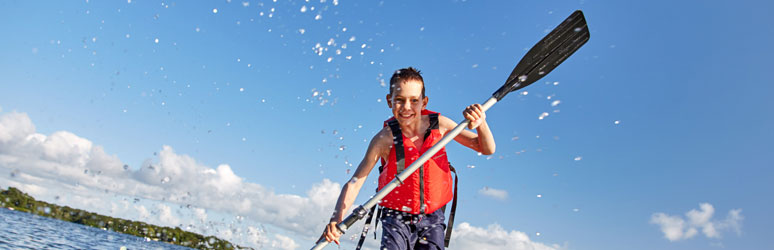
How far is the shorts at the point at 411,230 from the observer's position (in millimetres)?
3668

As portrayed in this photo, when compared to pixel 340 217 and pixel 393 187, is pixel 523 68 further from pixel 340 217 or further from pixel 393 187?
pixel 340 217

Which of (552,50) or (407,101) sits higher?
(552,50)

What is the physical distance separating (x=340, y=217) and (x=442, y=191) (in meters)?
0.90

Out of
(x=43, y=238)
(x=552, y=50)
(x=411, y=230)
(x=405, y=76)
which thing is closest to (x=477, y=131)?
(x=405, y=76)

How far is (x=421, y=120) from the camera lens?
429 cm

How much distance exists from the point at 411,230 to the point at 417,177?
440mm

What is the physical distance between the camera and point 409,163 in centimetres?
409

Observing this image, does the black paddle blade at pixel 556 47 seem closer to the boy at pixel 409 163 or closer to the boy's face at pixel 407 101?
the boy at pixel 409 163

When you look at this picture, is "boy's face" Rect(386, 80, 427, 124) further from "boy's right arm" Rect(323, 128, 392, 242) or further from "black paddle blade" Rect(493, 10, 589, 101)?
"black paddle blade" Rect(493, 10, 589, 101)

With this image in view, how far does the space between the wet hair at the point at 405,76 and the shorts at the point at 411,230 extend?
109 centimetres

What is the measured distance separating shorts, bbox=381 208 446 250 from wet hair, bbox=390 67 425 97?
1.09 meters

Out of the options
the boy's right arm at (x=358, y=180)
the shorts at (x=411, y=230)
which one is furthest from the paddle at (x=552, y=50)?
the shorts at (x=411, y=230)

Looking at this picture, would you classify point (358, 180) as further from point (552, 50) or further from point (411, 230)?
point (552, 50)

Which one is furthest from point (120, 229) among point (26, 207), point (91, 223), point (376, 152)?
point (376, 152)
